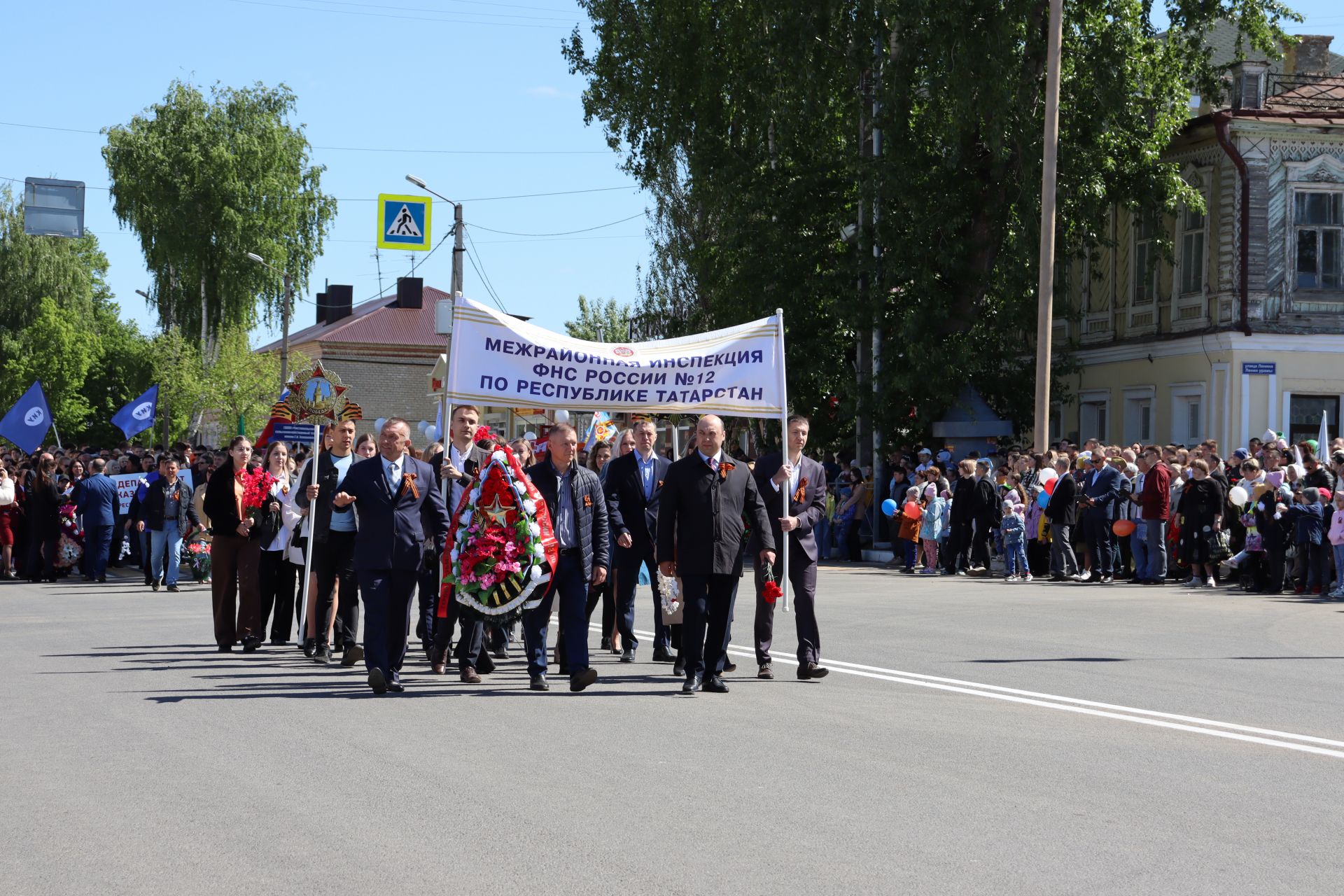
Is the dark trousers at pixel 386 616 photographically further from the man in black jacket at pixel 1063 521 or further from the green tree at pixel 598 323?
the green tree at pixel 598 323

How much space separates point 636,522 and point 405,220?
19.7 m

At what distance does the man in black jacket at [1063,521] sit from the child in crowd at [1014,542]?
46cm

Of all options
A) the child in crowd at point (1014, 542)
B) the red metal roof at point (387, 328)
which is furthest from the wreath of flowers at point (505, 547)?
the red metal roof at point (387, 328)

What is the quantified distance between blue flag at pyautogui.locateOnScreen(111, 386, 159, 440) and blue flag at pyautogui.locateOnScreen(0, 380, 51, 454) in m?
2.00

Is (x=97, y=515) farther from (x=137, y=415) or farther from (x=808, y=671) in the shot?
(x=808, y=671)

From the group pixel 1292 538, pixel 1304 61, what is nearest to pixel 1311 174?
pixel 1304 61

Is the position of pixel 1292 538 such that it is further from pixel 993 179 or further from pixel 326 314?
pixel 326 314

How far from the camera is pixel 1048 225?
27.7 m

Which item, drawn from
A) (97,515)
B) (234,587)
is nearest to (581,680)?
(234,587)

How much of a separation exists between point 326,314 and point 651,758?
8813 centimetres

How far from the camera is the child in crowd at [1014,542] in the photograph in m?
24.7

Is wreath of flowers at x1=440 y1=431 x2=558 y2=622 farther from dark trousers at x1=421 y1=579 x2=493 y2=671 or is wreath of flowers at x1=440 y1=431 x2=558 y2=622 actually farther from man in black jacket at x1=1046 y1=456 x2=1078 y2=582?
man in black jacket at x1=1046 y1=456 x2=1078 y2=582

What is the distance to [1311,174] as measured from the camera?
32.7 meters

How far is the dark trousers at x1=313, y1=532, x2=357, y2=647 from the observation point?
13320mm
